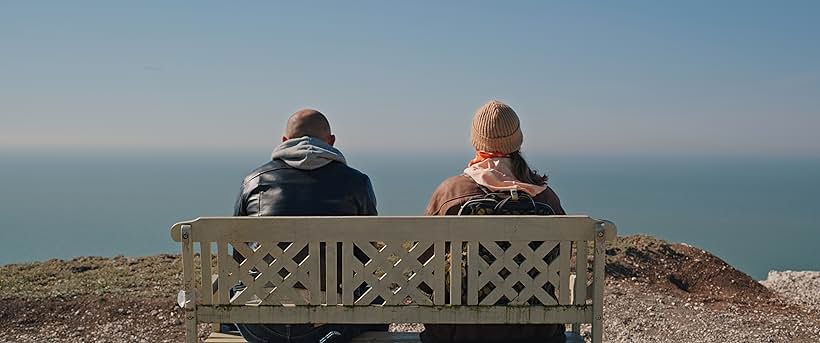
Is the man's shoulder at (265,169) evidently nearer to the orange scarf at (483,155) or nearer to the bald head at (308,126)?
the bald head at (308,126)

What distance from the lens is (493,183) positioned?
3223 millimetres

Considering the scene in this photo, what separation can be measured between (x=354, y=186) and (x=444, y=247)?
0.78m

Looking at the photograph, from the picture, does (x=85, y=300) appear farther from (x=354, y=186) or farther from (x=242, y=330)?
(x=354, y=186)

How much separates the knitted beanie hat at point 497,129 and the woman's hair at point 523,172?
0.04m

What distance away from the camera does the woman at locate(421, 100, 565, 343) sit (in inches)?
125

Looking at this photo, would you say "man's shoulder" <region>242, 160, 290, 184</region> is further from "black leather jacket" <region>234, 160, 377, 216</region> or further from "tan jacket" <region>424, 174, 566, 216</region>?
"tan jacket" <region>424, 174, 566, 216</region>

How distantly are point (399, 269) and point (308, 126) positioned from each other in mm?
1190

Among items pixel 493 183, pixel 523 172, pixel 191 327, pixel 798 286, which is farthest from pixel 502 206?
pixel 798 286

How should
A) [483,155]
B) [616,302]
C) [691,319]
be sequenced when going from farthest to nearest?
[616,302]
[691,319]
[483,155]

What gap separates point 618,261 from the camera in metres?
10.2

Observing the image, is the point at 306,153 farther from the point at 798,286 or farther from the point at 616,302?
the point at 798,286

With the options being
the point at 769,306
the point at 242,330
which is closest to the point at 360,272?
the point at 242,330

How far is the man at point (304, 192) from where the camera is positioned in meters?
3.31

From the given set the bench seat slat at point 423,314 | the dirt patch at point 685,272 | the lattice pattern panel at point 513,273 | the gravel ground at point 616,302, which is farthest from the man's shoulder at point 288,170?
the dirt patch at point 685,272
